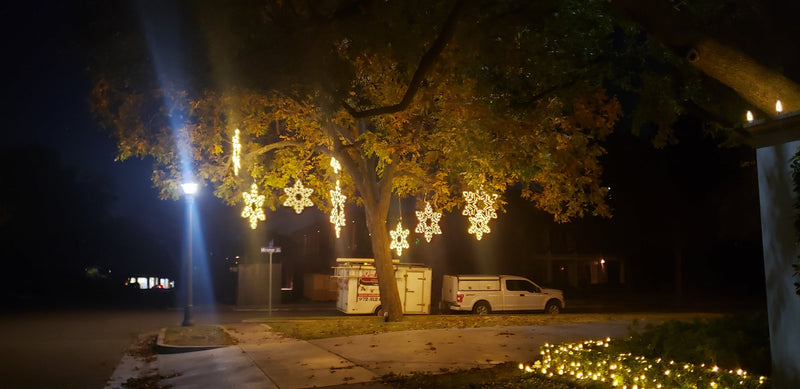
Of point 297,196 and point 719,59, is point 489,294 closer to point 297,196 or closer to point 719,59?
point 297,196

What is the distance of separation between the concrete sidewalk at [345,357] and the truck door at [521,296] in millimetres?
11268

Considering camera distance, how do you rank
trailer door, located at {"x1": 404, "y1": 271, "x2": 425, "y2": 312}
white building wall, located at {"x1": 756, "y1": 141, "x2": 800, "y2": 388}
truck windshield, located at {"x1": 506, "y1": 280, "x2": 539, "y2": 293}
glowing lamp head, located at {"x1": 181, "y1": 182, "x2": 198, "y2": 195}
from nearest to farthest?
white building wall, located at {"x1": 756, "y1": 141, "x2": 800, "y2": 388} < glowing lamp head, located at {"x1": 181, "y1": 182, "x2": 198, "y2": 195} < trailer door, located at {"x1": 404, "y1": 271, "x2": 425, "y2": 312} < truck windshield, located at {"x1": 506, "y1": 280, "x2": 539, "y2": 293}

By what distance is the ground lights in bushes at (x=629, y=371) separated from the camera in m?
7.19

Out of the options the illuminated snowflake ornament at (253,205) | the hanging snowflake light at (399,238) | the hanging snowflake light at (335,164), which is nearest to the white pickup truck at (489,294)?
the hanging snowflake light at (399,238)

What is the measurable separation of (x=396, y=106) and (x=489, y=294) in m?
18.3

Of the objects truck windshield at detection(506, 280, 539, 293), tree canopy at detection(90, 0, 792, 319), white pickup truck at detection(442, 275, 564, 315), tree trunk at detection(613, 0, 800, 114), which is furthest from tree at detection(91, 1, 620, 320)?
truck windshield at detection(506, 280, 539, 293)

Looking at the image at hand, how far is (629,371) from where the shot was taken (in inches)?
319

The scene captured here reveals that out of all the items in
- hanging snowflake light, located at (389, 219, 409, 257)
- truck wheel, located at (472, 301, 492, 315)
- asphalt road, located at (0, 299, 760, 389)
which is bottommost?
asphalt road, located at (0, 299, 760, 389)

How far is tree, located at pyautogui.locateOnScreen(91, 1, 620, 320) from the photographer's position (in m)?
11.1

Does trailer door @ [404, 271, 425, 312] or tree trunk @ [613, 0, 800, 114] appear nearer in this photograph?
tree trunk @ [613, 0, 800, 114]

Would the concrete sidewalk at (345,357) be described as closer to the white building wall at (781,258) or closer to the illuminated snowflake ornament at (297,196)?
the white building wall at (781,258)

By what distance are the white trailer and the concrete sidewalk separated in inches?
390

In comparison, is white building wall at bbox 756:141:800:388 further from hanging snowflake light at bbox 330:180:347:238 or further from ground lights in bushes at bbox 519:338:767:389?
hanging snowflake light at bbox 330:180:347:238

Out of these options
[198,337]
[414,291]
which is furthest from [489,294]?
[198,337]
